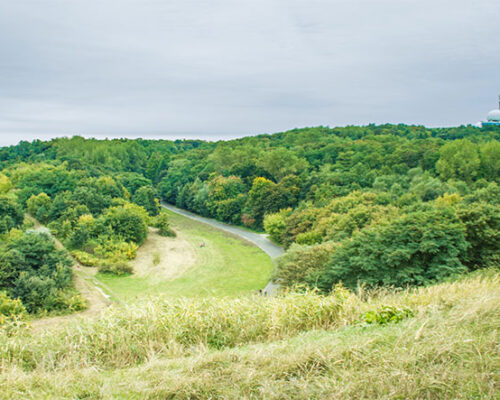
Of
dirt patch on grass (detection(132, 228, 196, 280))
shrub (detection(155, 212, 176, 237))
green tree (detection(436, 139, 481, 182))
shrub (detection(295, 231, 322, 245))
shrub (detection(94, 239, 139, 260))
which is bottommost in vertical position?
dirt patch on grass (detection(132, 228, 196, 280))

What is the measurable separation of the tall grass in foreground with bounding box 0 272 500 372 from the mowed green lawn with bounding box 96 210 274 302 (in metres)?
14.3

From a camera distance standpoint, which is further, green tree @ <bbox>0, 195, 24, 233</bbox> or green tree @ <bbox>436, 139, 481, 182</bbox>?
green tree @ <bbox>436, 139, 481, 182</bbox>

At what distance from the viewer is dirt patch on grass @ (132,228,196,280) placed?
28.8 meters

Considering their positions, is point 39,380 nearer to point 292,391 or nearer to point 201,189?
point 292,391

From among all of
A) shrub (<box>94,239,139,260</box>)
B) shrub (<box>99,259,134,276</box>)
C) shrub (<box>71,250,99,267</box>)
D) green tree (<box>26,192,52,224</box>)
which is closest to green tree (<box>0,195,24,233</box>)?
green tree (<box>26,192,52,224</box>)

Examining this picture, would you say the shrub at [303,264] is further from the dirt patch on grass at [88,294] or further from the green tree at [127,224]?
the green tree at [127,224]

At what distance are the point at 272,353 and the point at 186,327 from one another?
2.22 m

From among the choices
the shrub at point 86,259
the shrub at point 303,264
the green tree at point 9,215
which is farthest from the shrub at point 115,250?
the shrub at point 303,264

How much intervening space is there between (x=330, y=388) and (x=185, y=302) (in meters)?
4.05

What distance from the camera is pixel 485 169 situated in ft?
125

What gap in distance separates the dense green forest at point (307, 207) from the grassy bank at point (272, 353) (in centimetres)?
520

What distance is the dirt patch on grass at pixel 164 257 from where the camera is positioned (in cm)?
2875

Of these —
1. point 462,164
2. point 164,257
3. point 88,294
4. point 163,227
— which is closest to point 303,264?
point 88,294

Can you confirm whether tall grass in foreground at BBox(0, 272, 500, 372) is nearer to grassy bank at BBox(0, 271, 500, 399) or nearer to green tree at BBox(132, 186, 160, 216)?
grassy bank at BBox(0, 271, 500, 399)
